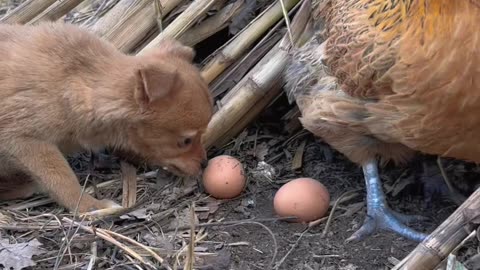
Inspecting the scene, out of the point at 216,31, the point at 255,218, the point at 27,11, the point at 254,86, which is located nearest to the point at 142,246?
the point at 255,218

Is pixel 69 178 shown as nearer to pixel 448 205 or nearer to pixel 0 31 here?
pixel 0 31

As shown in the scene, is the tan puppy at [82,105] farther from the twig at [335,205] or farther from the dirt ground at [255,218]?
the twig at [335,205]

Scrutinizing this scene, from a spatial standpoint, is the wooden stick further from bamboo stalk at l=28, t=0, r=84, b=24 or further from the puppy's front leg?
bamboo stalk at l=28, t=0, r=84, b=24

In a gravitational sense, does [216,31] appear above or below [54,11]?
below

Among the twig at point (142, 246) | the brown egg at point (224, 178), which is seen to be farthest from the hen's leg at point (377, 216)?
the twig at point (142, 246)

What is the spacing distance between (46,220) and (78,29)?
0.86 metres

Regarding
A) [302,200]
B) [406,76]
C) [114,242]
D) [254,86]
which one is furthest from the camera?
[254,86]

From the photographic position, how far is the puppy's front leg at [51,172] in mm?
Answer: 3354

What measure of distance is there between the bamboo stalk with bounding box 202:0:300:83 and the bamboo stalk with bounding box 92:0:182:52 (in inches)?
14.4

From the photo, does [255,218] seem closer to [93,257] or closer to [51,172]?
[93,257]

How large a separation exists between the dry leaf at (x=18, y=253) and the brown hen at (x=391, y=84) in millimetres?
1280

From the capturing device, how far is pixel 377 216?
3381 mm

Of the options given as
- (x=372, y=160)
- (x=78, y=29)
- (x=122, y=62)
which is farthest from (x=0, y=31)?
(x=372, y=160)

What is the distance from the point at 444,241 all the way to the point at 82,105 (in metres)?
1.63
